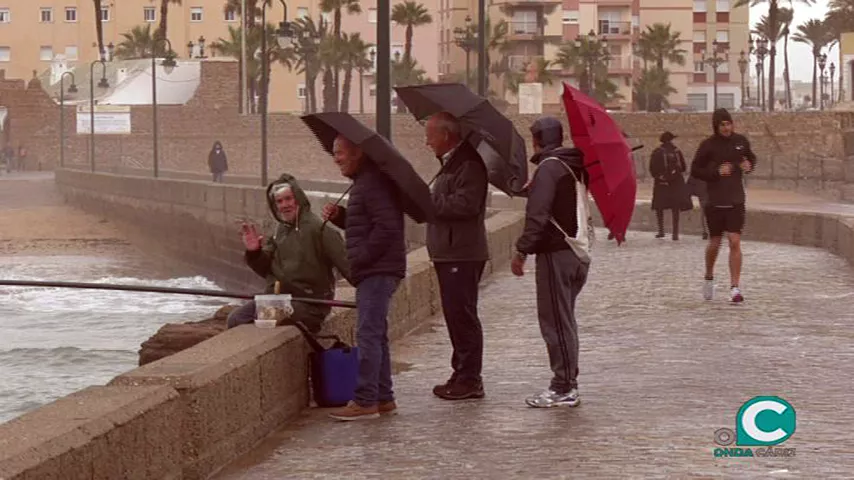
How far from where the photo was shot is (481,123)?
10.4 metres

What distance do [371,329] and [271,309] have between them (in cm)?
68

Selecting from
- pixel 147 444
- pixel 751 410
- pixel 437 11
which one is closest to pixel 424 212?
pixel 751 410

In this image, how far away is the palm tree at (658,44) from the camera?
11712 cm

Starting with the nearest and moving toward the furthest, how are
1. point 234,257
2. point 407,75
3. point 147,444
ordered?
point 147,444, point 234,257, point 407,75

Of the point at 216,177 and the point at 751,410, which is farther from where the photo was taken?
the point at 216,177

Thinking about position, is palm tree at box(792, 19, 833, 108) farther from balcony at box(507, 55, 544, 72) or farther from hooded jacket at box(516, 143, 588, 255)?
hooded jacket at box(516, 143, 588, 255)

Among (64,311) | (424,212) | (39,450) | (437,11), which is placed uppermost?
(437,11)

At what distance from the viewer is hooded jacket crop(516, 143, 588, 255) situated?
1037 centimetres

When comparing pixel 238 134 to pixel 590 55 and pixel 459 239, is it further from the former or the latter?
pixel 459 239

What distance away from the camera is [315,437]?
9742 millimetres

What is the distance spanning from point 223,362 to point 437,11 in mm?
113465

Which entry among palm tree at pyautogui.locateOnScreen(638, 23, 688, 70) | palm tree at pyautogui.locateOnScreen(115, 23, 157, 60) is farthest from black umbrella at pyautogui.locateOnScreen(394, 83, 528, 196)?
palm tree at pyautogui.locateOnScreen(115, 23, 157, 60)

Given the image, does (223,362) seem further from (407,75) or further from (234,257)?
(407,75)

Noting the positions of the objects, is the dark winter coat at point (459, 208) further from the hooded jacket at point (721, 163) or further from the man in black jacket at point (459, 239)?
the hooded jacket at point (721, 163)
